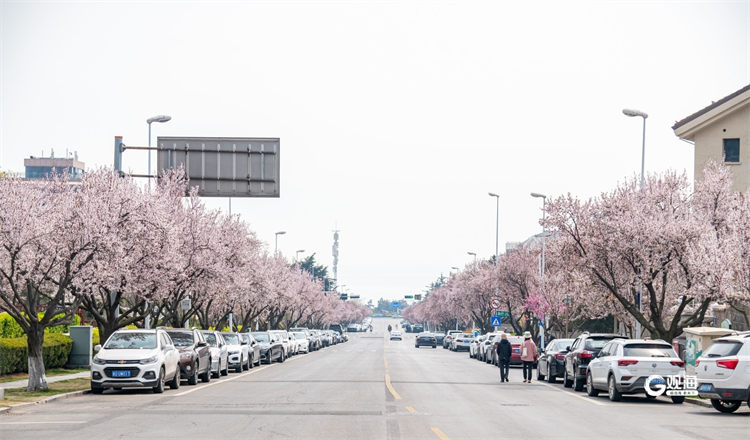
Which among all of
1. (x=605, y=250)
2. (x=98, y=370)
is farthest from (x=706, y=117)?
(x=98, y=370)

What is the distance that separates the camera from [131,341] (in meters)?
25.2

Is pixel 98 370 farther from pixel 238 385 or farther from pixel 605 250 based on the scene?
pixel 605 250

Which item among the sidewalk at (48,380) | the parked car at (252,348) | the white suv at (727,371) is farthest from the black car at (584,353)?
the parked car at (252,348)

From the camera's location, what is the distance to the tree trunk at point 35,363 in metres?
24.1

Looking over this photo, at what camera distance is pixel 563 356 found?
31812 millimetres

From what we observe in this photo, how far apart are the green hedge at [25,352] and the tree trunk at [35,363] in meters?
5.63

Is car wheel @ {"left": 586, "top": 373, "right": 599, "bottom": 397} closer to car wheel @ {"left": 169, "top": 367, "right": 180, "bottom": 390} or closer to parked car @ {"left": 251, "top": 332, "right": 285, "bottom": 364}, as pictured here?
car wheel @ {"left": 169, "top": 367, "right": 180, "bottom": 390}

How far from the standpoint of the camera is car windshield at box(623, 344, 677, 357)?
2380 centimetres

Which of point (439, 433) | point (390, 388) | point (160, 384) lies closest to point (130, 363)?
point (160, 384)

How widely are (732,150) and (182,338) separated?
29495mm

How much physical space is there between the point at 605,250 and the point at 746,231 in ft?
15.6

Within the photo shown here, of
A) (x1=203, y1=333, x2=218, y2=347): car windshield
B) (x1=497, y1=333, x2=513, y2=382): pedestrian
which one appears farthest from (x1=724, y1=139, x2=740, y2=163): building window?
(x1=203, y1=333, x2=218, y2=347): car windshield

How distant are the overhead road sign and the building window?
84.2ft

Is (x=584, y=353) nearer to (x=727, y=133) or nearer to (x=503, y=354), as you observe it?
(x=503, y=354)
